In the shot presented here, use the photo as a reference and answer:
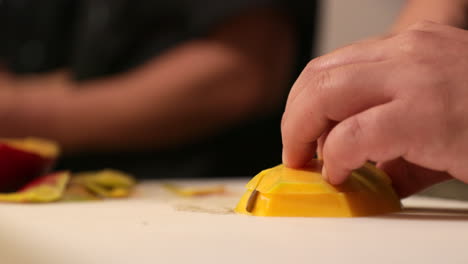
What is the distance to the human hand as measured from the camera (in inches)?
16.6

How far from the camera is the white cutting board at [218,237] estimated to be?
33cm

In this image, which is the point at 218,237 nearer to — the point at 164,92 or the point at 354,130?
the point at 354,130

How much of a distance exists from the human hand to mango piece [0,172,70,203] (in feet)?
0.90

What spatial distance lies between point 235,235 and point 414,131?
0.15 metres

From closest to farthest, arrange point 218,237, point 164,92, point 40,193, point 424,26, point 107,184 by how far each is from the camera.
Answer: point 218,237 < point 424,26 < point 40,193 < point 107,184 < point 164,92

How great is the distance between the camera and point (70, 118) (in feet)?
4.98

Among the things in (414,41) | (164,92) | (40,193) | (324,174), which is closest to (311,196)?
(324,174)

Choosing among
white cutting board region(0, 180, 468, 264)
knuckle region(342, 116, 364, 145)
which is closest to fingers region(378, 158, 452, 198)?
white cutting board region(0, 180, 468, 264)

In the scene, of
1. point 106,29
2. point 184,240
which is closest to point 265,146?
point 106,29

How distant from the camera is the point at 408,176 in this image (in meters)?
0.57

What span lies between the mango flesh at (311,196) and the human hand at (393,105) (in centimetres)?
2

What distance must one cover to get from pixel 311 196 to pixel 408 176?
0.48 feet

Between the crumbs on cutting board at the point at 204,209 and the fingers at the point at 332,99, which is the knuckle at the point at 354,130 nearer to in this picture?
the fingers at the point at 332,99

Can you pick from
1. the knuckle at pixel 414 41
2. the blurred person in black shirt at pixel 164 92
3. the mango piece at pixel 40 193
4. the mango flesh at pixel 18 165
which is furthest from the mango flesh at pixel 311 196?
the blurred person in black shirt at pixel 164 92
